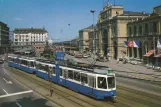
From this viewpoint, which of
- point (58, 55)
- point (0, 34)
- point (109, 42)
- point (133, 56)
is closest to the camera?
point (58, 55)

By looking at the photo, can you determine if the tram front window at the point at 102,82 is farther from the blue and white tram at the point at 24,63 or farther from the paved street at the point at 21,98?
the blue and white tram at the point at 24,63

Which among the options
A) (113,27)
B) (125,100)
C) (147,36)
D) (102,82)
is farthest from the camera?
(113,27)

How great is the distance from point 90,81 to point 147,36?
45.1m

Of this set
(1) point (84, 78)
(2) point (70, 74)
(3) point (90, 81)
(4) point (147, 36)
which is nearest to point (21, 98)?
(2) point (70, 74)

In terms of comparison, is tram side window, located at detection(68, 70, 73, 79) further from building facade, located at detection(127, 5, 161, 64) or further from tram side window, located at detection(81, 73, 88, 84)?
building facade, located at detection(127, 5, 161, 64)

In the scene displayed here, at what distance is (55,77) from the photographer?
3269cm

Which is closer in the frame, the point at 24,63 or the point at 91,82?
the point at 91,82

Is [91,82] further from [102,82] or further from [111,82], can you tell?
[111,82]

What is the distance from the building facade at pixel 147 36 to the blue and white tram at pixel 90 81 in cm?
3191

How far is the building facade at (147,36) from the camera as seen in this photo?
2346 inches

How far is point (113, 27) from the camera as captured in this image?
8712 centimetres

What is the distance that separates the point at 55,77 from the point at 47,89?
3409mm

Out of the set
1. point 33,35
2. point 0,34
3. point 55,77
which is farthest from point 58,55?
point 33,35

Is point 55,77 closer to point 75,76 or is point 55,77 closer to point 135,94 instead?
point 75,76
